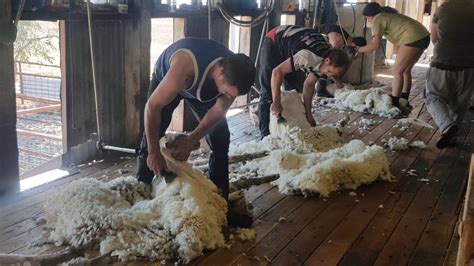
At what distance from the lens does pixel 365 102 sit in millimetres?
6145

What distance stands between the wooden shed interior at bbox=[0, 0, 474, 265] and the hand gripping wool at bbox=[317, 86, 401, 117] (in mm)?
→ 700

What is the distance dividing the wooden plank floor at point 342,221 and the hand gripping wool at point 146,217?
9 cm

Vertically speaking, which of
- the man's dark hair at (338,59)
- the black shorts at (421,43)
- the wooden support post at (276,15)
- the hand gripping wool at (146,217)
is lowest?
the hand gripping wool at (146,217)

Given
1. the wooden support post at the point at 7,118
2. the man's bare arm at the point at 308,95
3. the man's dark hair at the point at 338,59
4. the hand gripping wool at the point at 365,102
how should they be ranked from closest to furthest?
the wooden support post at the point at 7,118 < the man's dark hair at the point at 338,59 < the man's bare arm at the point at 308,95 < the hand gripping wool at the point at 365,102

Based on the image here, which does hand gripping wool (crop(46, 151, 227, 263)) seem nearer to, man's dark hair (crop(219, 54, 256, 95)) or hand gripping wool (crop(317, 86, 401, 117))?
man's dark hair (crop(219, 54, 256, 95))

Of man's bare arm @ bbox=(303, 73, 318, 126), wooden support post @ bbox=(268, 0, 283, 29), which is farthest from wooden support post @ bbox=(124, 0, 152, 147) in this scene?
wooden support post @ bbox=(268, 0, 283, 29)

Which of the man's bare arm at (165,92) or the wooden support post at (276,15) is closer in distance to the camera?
the man's bare arm at (165,92)

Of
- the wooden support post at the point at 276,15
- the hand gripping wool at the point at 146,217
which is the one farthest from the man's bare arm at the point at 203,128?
the wooden support post at the point at 276,15

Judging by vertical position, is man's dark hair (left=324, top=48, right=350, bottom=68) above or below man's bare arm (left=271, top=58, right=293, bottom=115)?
above

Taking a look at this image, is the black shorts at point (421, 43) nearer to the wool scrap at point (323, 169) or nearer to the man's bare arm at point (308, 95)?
the man's bare arm at point (308, 95)

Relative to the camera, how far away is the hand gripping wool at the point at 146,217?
242 centimetres

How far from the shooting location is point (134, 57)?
13.4ft

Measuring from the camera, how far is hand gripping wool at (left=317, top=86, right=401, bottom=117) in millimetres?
5906

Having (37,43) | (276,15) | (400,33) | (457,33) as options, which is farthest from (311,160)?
(276,15)
